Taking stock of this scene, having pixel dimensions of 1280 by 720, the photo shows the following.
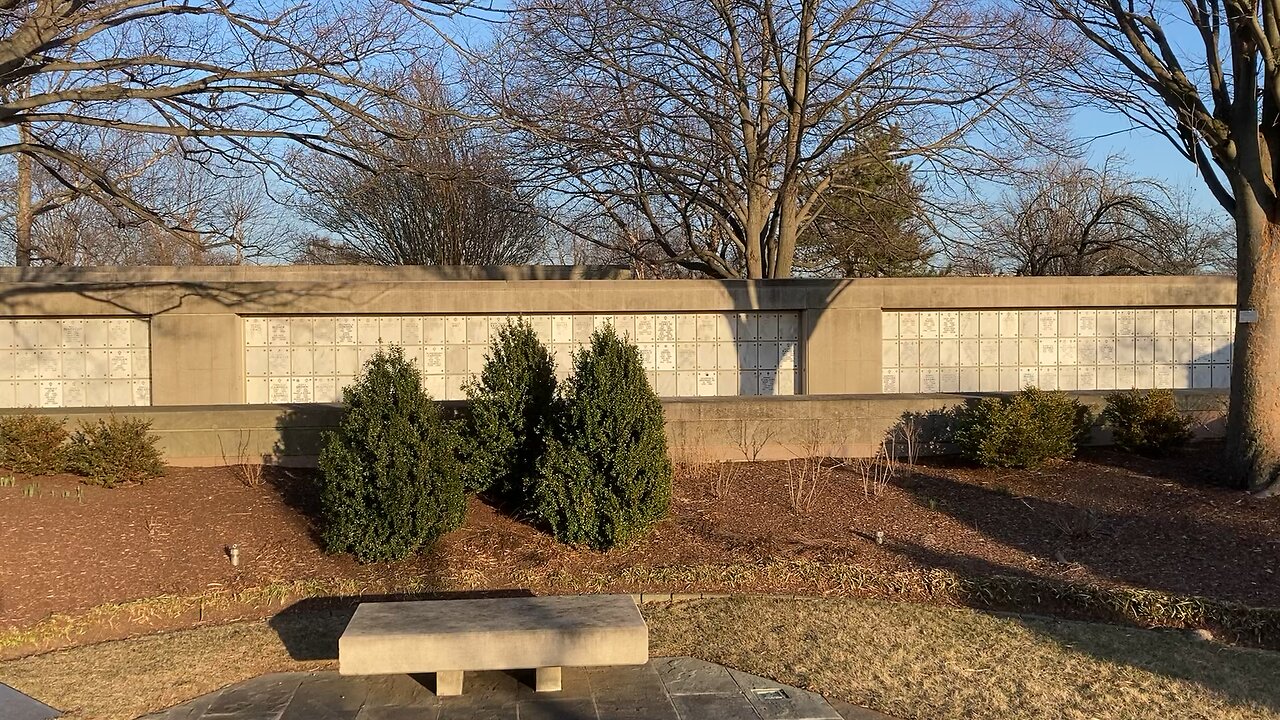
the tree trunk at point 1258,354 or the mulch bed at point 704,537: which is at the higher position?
→ the tree trunk at point 1258,354

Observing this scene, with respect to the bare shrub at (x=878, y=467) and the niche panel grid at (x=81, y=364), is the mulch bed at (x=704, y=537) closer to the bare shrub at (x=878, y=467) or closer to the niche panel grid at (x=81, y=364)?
the bare shrub at (x=878, y=467)

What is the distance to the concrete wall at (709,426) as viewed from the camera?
33.2 feet

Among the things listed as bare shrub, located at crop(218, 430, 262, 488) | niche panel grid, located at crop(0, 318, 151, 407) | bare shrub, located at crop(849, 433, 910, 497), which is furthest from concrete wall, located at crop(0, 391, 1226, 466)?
niche panel grid, located at crop(0, 318, 151, 407)

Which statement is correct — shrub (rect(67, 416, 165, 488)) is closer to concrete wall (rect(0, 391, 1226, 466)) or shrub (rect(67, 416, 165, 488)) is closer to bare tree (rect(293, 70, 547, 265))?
concrete wall (rect(0, 391, 1226, 466))

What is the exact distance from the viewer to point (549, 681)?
18.2ft

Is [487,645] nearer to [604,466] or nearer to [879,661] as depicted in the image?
[879,661]

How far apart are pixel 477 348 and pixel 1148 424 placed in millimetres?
8704

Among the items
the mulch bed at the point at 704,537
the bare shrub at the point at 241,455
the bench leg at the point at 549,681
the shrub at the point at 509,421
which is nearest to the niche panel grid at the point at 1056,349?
the mulch bed at the point at 704,537

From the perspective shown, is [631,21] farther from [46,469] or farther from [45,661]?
[45,661]

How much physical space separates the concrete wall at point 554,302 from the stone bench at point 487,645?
890 centimetres

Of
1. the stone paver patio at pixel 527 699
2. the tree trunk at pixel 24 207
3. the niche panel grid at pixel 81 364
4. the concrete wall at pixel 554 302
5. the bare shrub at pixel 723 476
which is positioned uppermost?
the tree trunk at pixel 24 207

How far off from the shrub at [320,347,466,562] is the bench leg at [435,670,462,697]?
2.53m

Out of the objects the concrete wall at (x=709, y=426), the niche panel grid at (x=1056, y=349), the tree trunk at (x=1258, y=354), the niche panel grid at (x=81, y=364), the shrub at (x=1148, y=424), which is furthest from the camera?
the niche panel grid at (x=1056, y=349)

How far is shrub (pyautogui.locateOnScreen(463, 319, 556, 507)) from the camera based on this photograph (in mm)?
8820
